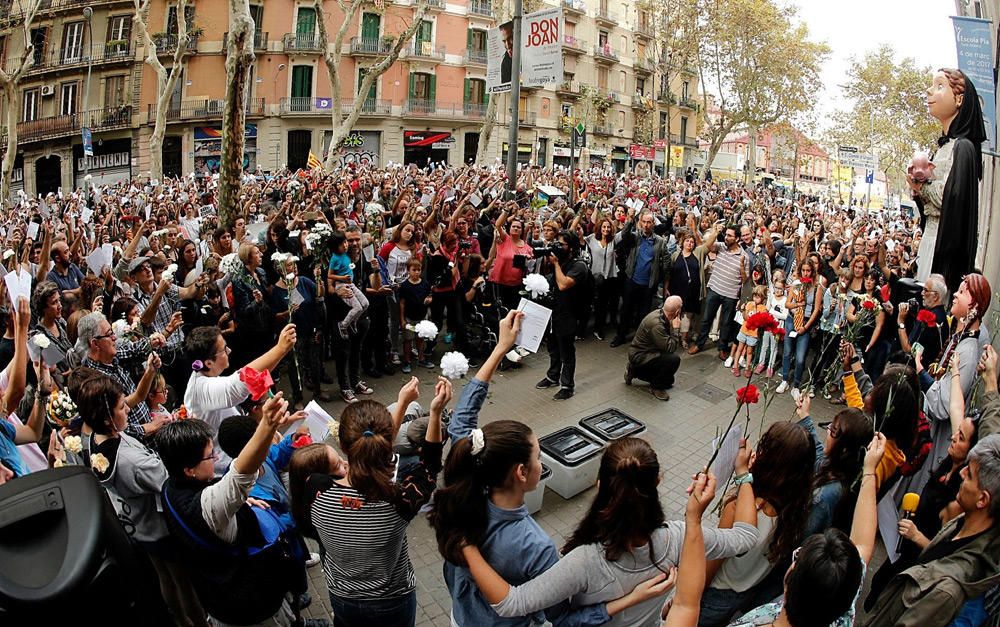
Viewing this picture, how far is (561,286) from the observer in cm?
736

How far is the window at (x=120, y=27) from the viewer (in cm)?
3416

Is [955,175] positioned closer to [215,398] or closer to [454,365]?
[454,365]

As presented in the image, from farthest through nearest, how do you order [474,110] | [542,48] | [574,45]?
[574,45], [474,110], [542,48]

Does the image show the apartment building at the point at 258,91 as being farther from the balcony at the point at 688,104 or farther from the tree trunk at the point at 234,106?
the tree trunk at the point at 234,106

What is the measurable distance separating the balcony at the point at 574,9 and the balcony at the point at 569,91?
4427 millimetres

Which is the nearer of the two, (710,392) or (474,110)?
(710,392)

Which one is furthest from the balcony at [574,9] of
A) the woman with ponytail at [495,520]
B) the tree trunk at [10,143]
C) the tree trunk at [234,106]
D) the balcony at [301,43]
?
the woman with ponytail at [495,520]

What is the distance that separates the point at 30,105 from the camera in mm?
35594

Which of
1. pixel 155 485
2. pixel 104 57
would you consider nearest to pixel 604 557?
pixel 155 485

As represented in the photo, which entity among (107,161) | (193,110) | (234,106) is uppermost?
(193,110)

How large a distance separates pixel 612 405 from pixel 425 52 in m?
35.6

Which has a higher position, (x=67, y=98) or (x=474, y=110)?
(x=474, y=110)

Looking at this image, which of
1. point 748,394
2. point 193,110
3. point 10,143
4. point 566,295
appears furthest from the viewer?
point 193,110

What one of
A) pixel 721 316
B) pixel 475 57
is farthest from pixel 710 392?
pixel 475 57
